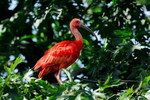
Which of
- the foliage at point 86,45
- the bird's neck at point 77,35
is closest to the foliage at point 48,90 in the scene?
the foliage at point 86,45

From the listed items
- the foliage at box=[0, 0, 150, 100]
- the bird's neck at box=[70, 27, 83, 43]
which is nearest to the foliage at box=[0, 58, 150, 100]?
the foliage at box=[0, 0, 150, 100]

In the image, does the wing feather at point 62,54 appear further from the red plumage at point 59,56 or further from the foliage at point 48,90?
the foliage at point 48,90

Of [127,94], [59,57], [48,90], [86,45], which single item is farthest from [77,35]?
[127,94]

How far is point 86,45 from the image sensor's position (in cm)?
1033

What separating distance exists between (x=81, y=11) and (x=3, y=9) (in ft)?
7.39

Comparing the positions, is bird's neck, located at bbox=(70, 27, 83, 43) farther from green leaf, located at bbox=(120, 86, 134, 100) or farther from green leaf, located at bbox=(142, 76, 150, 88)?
green leaf, located at bbox=(120, 86, 134, 100)

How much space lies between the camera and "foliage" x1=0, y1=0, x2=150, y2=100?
674cm

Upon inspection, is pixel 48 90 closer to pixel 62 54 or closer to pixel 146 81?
pixel 146 81

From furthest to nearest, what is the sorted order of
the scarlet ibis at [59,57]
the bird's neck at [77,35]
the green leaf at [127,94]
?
the bird's neck at [77,35]
the scarlet ibis at [59,57]
the green leaf at [127,94]

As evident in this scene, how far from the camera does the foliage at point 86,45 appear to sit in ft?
22.1

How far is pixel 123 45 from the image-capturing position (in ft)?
28.7

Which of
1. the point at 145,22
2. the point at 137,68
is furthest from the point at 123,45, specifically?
the point at 145,22

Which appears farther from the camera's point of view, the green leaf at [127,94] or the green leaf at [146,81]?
the green leaf at [146,81]

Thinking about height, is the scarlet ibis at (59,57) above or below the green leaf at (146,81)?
above
